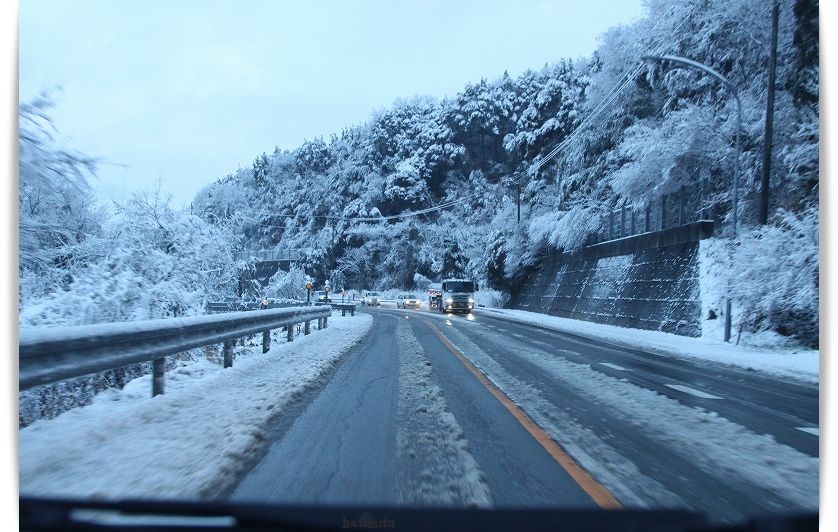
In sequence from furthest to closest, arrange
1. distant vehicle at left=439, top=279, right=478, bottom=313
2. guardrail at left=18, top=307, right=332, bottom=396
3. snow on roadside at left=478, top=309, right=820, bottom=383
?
distant vehicle at left=439, top=279, right=478, bottom=313 → snow on roadside at left=478, top=309, right=820, bottom=383 → guardrail at left=18, top=307, right=332, bottom=396

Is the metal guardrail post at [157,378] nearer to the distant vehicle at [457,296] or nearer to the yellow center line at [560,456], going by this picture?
the yellow center line at [560,456]

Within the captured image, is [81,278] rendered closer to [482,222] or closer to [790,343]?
[790,343]

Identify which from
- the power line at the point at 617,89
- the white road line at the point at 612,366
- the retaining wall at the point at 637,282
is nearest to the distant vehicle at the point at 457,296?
the retaining wall at the point at 637,282

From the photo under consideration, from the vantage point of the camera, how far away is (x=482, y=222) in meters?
77.3

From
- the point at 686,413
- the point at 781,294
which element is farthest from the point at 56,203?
the point at 781,294

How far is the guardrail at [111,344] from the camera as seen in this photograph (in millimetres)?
5352

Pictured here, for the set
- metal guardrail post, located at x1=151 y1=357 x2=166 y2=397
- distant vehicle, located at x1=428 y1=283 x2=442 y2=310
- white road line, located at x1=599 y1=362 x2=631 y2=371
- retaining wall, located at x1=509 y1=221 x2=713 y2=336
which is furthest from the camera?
distant vehicle, located at x1=428 y1=283 x2=442 y2=310

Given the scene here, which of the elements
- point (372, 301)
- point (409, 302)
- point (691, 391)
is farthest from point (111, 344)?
point (372, 301)

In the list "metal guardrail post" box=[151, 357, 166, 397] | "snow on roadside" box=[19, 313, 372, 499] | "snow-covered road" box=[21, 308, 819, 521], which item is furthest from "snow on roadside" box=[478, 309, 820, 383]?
"metal guardrail post" box=[151, 357, 166, 397]

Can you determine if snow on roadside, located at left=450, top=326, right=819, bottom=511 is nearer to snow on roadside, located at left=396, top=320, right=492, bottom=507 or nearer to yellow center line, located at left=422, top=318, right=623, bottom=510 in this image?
yellow center line, located at left=422, top=318, right=623, bottom=510

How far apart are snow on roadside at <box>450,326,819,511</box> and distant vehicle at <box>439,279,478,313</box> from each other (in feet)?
113

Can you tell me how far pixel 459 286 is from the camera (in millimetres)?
45562

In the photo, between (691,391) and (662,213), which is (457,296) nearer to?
(662,213)

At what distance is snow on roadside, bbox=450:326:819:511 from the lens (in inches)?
193
